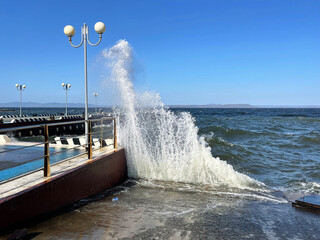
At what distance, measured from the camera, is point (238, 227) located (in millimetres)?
4223

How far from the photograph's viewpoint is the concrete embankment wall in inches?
141

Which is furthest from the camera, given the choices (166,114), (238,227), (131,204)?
(166,114)

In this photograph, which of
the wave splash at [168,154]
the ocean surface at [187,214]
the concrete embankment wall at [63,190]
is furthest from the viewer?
the wave splash at [168,154]

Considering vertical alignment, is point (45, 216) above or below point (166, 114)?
below

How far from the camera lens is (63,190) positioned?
15.1 feet

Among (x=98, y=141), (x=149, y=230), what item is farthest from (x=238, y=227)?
(x=98, y=141)

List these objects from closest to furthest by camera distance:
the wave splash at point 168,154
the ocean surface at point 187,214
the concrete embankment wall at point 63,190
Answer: the concrete embankment wall at point 63,190 < the ocean surface at point 187,214 < the wave splash at point 168,154

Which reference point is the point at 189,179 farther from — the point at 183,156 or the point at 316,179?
the point at 316,179

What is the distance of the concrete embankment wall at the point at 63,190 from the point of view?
359 cm

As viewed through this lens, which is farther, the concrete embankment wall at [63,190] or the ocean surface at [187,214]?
the ocean surface at [187,214]

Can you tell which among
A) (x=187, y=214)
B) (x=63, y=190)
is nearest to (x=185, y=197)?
(x=187, y=214)

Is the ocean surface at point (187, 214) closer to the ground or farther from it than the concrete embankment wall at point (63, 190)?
closer to the ground

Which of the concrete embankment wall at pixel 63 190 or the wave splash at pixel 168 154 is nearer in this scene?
the concrete embankment wall at pixel 63 190

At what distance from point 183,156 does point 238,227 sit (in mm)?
4065
